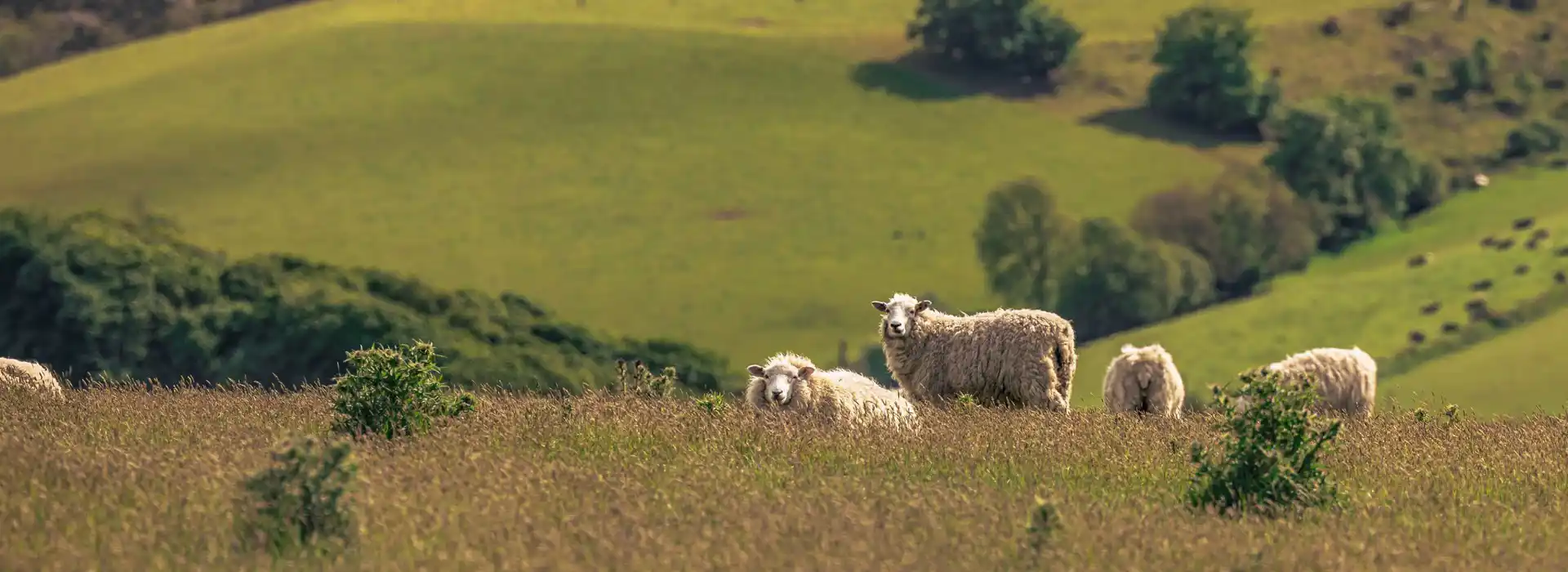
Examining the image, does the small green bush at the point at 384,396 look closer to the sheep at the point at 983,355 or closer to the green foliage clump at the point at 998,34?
the sheep at the point at 983,355

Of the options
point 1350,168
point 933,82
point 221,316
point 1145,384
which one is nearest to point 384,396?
point 1145,384

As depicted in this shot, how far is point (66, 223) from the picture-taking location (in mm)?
83125

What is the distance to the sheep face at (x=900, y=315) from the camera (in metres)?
20.6

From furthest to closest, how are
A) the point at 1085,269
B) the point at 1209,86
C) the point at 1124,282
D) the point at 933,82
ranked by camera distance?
the point at 933,82, the point at 1209,86, the point at 1085,269, the point at 1124,282

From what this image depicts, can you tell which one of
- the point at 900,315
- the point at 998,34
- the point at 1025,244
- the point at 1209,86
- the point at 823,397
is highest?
the point at 823,397

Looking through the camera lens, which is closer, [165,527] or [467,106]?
[165,527]

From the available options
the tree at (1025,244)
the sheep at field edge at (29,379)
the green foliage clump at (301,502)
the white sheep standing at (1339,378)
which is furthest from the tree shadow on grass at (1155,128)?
the green foliage clump at (301,502)

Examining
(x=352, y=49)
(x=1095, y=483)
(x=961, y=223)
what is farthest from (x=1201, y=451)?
(x=352, y=49)

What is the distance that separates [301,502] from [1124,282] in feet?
371

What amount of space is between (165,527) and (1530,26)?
17742 centimetres

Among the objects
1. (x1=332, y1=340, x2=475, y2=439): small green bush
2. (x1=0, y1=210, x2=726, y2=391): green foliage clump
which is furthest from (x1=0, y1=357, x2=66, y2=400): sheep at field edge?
(x1=0, y1=210, x2=726, y2=391): green foliage clump

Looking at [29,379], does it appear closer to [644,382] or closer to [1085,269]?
[644,382]

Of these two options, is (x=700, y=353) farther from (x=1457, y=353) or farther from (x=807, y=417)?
(x=807, y=417)

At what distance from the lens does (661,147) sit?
143 metres
